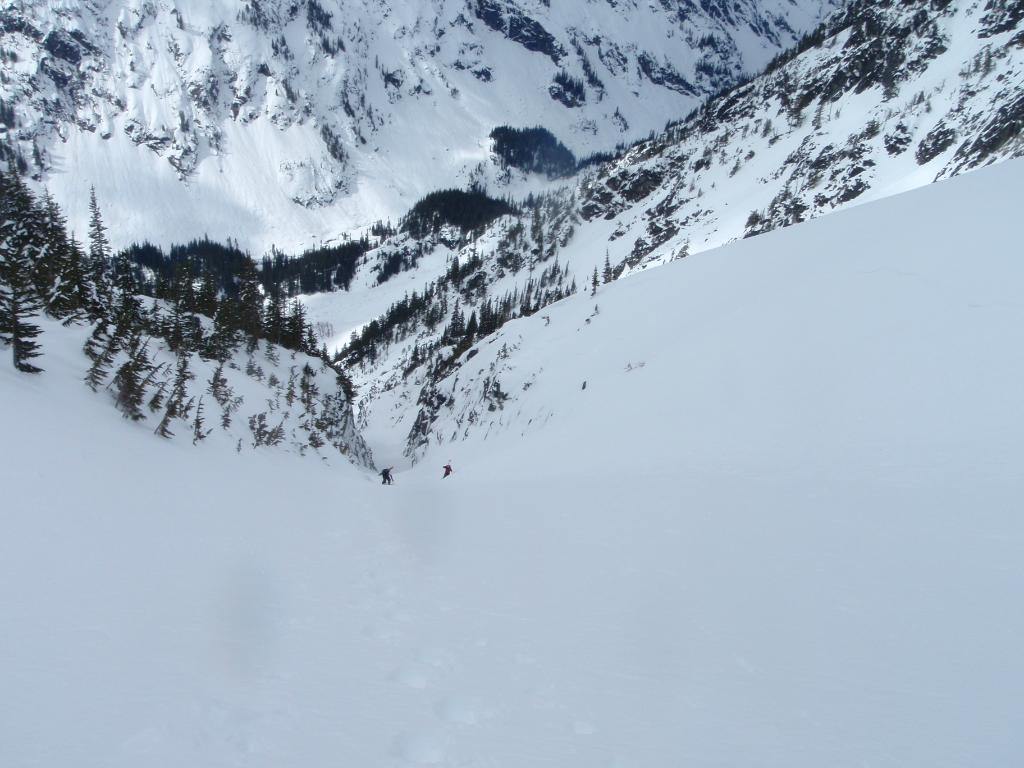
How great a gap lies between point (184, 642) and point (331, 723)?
68.6 inches

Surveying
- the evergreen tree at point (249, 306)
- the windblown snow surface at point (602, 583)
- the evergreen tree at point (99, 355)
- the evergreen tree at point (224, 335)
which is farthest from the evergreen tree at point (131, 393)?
the evergreen tree at point (249, 306)

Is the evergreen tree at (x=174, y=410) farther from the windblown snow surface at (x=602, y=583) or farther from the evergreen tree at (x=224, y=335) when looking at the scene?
the evergreen tree at (x=224, y=335)

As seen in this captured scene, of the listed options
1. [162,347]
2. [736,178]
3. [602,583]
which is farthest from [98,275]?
[736,178]

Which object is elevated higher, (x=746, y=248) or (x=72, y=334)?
(x=746, y=248)

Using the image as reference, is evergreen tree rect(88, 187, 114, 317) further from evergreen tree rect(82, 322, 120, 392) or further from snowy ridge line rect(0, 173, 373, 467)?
evergreen tree rect(82, 322, 120, 392)

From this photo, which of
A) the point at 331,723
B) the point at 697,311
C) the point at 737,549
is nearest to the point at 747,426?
the point at 737,549

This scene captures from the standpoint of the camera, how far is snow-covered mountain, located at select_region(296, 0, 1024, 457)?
77.3 metres

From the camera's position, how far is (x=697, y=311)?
982 inches

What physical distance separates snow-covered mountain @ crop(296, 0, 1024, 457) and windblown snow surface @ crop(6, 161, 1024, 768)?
2504 cm

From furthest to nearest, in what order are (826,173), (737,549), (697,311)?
1. (826,173)
2. (697,311)
3. (737,549)

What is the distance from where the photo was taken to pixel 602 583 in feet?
22.7

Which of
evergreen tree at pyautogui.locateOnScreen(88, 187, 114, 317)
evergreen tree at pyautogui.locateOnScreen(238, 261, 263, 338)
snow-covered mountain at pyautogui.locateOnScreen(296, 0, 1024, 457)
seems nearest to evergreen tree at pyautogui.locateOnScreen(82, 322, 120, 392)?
evergreen tree at pyautogui.locateOnScreen(88, 187, 114, 317)

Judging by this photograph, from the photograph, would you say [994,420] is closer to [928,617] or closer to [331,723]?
[928,617]

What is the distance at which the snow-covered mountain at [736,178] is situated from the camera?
77.3m
